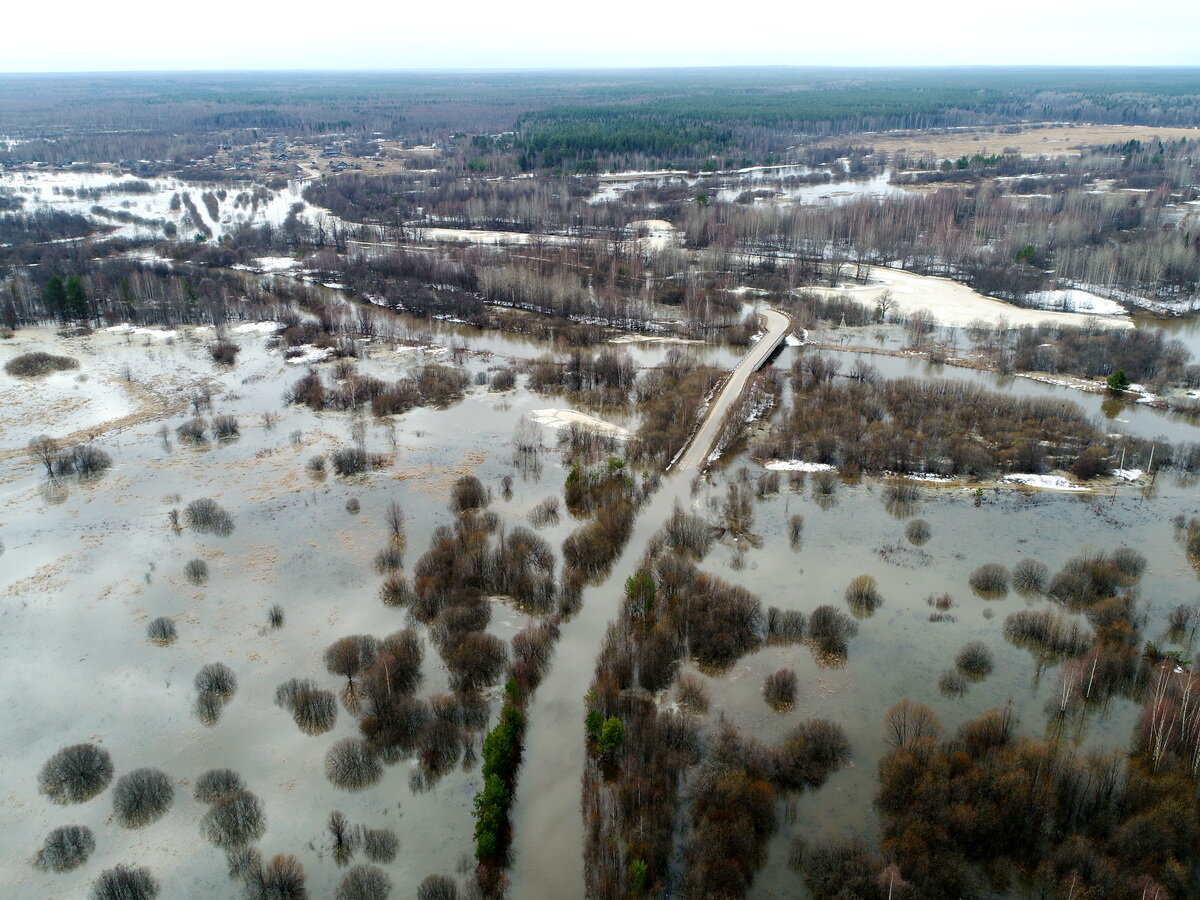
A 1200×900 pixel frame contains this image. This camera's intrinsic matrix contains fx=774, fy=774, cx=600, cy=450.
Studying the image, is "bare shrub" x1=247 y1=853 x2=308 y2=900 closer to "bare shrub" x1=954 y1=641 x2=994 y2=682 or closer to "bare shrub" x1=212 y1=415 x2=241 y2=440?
"bare shrub" x1=954 y1=641 x2=994 y2=682

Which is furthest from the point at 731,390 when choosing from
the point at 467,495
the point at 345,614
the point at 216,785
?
the point at 216,785

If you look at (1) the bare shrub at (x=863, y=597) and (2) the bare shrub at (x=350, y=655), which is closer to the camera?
(2) the bare shrub at (x=350, y=655)

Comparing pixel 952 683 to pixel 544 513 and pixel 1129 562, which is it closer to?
pixel 1129 562

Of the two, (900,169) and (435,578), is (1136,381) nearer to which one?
→ (435,578)

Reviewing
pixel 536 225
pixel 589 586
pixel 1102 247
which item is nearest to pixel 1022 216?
pixel 1102 247

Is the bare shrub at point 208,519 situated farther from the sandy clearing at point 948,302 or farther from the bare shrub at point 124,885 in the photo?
the sandy clearing at point 948,302

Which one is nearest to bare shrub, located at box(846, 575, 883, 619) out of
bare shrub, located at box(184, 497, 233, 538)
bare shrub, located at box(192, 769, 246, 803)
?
bare shrub, located at box(192, 769, 246, 803)

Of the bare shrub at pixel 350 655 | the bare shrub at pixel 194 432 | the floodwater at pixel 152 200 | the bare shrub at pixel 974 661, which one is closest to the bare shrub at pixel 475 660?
the bare shrub at pixel 350 655
